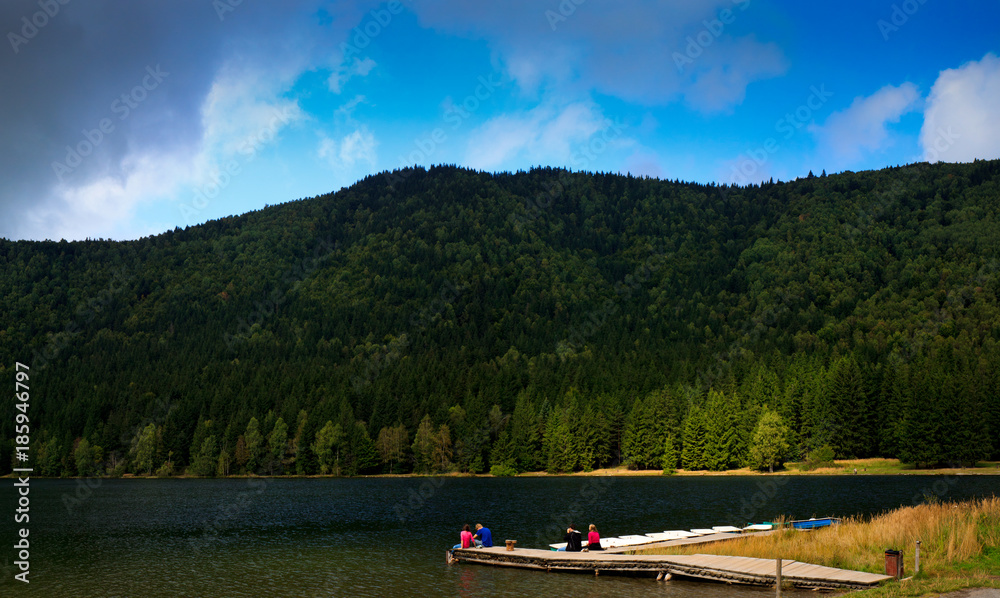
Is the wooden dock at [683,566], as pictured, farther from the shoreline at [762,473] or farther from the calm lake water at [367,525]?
the shoreline at [762,473]

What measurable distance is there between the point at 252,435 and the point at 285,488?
1943 inches

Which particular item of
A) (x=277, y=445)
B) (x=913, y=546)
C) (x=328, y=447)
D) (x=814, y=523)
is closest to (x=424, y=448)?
(x=328, y=447)

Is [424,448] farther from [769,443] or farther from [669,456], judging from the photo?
[769,443]

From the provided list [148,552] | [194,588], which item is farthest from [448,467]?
[194,588]

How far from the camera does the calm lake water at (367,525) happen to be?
4594 cm

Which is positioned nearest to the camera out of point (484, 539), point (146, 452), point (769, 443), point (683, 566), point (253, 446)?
point (683, 566)

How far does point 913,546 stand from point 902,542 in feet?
3.63

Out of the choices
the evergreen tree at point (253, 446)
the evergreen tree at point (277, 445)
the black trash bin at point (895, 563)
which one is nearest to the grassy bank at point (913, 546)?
the black trash bin at point (895, 563)

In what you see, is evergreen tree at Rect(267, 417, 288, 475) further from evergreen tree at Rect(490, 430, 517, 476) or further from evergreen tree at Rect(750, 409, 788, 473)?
evergreen tree at Rect(750, 409, 788, 473)

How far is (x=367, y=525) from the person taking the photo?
7838 cm

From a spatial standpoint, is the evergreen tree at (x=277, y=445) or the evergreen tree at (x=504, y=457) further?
the evergreen tree at (x=277, y=445)

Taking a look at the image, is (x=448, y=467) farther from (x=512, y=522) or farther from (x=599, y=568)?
(x=599, y=568)

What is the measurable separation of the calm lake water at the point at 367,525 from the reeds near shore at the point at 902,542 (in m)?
6.05

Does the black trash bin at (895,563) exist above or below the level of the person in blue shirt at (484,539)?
above
